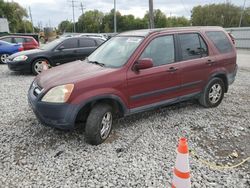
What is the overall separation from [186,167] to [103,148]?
170cm

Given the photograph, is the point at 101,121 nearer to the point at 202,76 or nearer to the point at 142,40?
the point at 142,40

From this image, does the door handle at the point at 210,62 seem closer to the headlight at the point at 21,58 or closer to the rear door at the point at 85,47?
the rear door at the point at 85,47

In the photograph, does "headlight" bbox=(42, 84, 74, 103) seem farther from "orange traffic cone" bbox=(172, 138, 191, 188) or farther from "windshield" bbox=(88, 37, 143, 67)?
"orange traffic cone" bbox=(172, 138, 191, 188)

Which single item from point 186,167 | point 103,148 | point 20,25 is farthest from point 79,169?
point 20,25

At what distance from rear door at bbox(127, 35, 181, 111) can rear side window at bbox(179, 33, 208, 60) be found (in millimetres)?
267

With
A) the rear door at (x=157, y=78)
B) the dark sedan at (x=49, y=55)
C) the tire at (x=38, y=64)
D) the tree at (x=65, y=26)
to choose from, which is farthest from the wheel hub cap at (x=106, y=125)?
the tree at (x=65, y=26)

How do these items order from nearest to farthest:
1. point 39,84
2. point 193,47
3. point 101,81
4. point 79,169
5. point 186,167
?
point 186,167
point 79,169
point 101,81
point 39,84
point 193,47

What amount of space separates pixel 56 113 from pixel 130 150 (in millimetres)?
1224

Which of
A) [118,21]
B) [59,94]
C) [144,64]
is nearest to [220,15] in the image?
[118,21]

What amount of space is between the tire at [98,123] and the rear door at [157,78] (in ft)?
1.65

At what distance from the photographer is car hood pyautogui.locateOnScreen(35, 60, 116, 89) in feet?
12.2

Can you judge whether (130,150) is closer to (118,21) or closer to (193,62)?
(193,62)

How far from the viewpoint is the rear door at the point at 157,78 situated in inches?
164

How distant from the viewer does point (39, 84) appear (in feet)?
13.2
